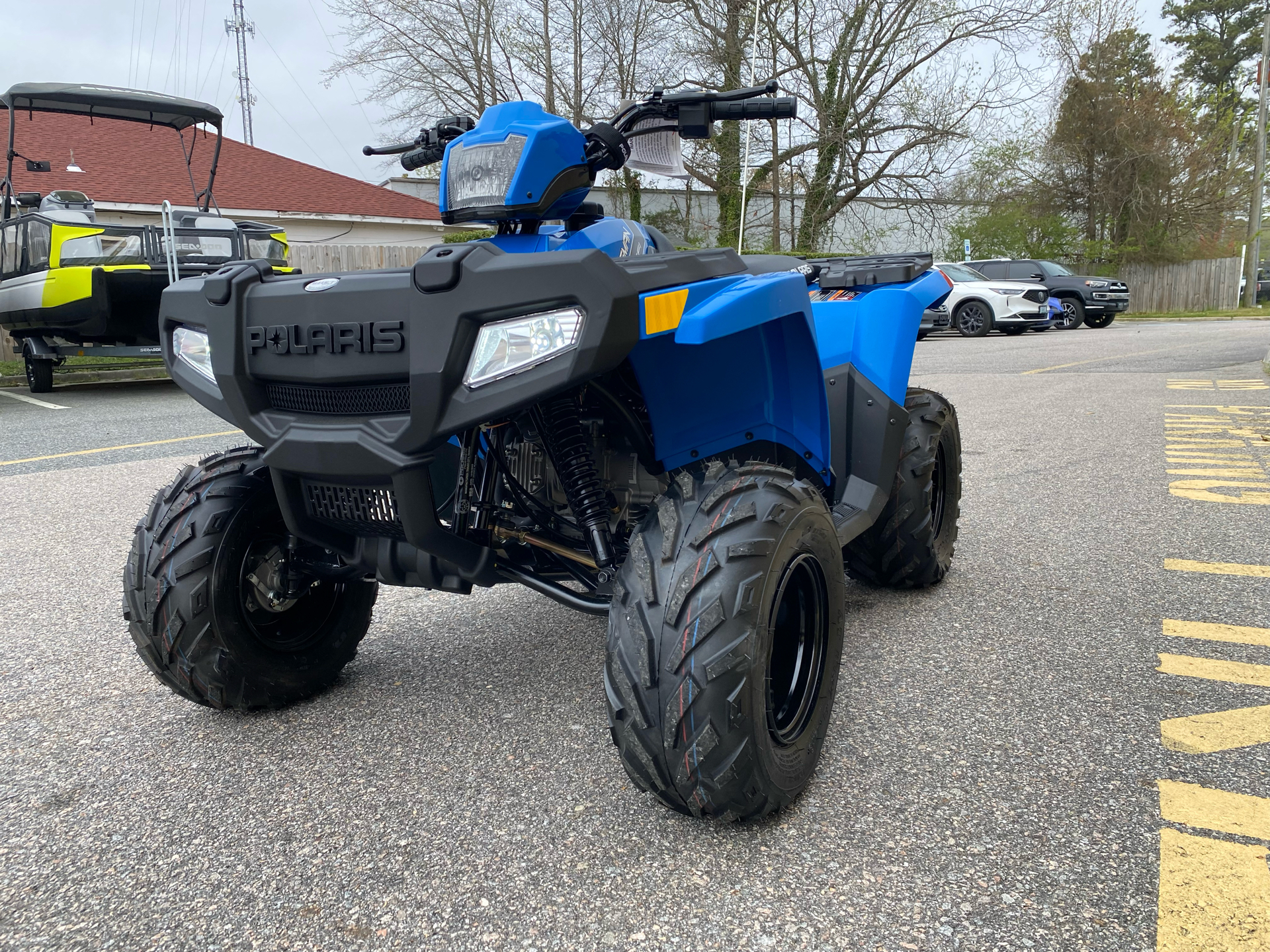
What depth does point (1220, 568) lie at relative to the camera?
159 inches

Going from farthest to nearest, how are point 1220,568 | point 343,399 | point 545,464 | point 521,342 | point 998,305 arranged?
1. point 998,305
2. point 1220,568
3. point 545,464
4. point 343,399
5. point 521,342

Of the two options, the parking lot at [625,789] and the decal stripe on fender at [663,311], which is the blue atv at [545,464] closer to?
the decal stripe on fender at [663,311]

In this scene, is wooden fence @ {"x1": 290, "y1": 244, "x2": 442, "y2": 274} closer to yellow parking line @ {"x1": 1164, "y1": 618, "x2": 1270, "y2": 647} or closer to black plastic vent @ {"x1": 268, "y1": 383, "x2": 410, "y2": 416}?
yellow parking line @ {"x1": 1164, "y1": 618, "x2": 1270, "y2": 647}

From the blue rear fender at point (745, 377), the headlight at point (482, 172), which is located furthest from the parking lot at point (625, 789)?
the headlight at point (482, 172)

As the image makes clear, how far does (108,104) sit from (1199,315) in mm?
27769

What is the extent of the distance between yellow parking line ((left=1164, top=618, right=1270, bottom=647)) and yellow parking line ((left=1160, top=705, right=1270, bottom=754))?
0.56 meters

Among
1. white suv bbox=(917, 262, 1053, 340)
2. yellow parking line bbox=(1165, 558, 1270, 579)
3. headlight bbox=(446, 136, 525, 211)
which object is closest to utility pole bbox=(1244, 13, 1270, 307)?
white suv bbox=(917, 262, 1053, 340)

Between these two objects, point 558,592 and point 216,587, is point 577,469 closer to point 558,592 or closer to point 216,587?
point 558,592

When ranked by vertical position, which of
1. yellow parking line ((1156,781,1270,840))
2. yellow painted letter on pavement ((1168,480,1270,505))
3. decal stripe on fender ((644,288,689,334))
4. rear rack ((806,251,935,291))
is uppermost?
rear rack ((806,251,935,291))

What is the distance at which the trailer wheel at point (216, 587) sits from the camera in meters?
2.46

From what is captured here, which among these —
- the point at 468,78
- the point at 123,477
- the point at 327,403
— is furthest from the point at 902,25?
the point at 327,403

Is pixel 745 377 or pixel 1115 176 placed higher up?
pixel 1115 176

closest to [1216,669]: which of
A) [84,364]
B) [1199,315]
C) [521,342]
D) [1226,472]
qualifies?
[521,342]

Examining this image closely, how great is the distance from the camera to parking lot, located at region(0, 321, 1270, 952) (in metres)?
1.84
